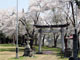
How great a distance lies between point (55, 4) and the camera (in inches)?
1045

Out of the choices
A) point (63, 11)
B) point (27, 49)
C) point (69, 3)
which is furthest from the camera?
point (63, 11)

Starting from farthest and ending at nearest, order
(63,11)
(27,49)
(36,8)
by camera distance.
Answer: (36,8) → (63,11) → (27,49)

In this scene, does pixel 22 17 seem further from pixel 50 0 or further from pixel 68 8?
pixel 68 8

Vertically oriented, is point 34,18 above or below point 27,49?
above

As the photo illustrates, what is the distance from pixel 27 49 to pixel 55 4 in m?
9.83

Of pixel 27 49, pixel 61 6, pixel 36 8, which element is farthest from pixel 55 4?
pixel 27 49

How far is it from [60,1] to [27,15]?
341 inches

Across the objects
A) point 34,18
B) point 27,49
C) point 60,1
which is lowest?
point 27,49

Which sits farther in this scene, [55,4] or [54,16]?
[54,16]

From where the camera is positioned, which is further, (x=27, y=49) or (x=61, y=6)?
(x=61, y=6)

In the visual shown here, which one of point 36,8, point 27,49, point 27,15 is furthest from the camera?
point 27,15

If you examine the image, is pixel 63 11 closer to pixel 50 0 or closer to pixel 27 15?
pixel 50 0

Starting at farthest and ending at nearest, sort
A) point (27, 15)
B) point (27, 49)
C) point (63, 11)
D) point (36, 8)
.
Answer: point (27, 15), point (36, 8), point (63, 11), point (27, 49)

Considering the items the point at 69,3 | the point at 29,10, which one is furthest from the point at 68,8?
the point at 29,10
